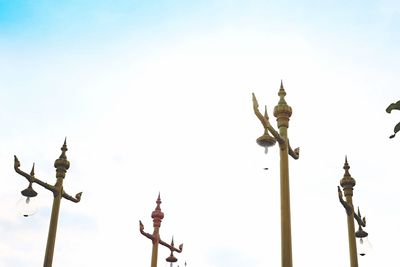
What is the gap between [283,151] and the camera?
836 cm

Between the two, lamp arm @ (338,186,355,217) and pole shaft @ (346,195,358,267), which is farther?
lamp arm @ (338,186,355,217)

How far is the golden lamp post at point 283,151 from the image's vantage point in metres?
7.56

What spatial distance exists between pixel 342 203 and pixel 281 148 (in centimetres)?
275

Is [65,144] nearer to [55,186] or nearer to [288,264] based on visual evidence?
[55,186]

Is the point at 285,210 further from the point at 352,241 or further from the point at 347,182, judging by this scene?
the point at 347,182

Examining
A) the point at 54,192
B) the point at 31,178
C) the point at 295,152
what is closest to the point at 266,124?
the point at 295,152

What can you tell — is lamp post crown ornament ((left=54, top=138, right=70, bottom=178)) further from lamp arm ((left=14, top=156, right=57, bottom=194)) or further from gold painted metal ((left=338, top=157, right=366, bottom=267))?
gold painted metal ((left=338, top=157, right=366, bottom=267))

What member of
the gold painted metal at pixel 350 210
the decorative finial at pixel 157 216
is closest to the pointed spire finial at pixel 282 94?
the gold painted metal at pixel 350 210

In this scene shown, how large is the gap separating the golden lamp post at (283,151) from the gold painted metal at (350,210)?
2.24 metres

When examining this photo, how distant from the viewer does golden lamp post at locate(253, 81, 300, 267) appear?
7.56 metres

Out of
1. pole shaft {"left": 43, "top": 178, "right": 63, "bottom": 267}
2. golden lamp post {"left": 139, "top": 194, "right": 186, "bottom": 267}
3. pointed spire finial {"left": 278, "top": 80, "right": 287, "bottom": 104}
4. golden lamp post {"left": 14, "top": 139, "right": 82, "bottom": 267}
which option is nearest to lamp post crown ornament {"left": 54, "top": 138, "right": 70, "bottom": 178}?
golden lamp post {"left": 14, "top": 139, "right": 82, "bottom": 267}

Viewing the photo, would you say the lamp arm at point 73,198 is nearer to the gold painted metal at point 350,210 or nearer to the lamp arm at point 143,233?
the lamp arm at point 143,233

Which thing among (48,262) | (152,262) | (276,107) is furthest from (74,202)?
(276,107)

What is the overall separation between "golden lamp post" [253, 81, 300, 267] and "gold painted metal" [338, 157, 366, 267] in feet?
7.35
